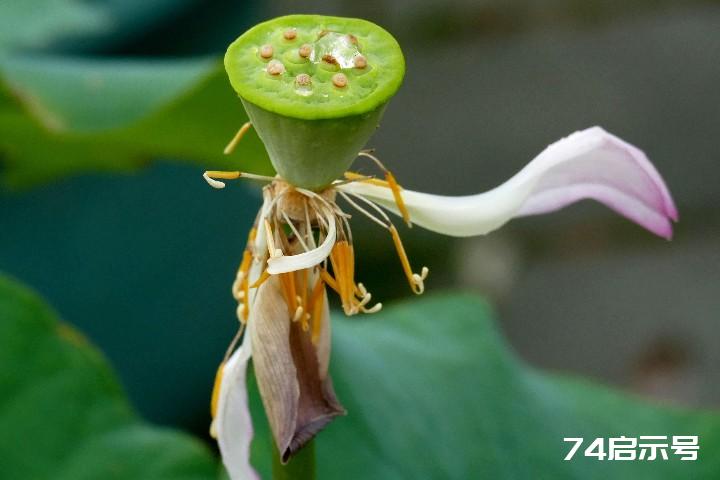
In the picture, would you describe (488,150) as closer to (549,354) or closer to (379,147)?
(379,147)

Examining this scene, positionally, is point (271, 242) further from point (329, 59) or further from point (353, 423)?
Result: point (353, 423)

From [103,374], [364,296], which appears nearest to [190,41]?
[103,374]

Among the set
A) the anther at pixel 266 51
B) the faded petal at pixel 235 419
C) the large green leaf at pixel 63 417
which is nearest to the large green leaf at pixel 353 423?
the large green leaf at pixel 63 417

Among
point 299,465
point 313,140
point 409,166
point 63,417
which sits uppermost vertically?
point 313,140

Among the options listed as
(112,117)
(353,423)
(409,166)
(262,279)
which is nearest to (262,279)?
(262,279)

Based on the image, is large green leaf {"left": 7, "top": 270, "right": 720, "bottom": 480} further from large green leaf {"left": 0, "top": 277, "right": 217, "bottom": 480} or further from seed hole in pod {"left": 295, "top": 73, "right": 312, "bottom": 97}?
seed hole in pod {"left": 295, "top": 73, "right": 312, "bottom": 97}

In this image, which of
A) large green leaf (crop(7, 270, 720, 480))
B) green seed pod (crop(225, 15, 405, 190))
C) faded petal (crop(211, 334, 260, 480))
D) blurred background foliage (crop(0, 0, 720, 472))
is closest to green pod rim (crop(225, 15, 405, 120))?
green seed pod (crop(225, 15, 405, 190))
